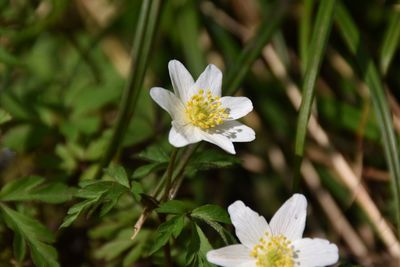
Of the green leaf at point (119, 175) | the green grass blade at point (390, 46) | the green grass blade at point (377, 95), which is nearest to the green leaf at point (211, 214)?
the green leaf at point (119, 175)

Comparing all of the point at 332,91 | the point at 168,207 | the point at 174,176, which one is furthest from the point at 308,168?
the point at 168,207

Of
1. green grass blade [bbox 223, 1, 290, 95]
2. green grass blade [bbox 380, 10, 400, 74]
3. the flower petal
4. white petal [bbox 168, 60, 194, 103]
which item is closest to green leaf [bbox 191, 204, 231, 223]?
the flower petal

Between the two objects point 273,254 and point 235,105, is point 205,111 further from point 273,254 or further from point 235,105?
point 273,254

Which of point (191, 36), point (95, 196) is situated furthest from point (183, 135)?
point (191, 36)

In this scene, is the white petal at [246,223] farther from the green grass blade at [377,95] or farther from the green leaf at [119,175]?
the green grass blade at [377,95]

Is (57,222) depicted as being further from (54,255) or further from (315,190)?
(315,190)

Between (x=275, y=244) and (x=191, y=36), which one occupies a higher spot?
(x=191, y=36)
